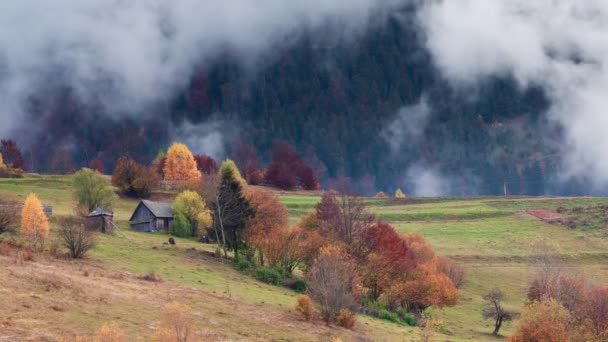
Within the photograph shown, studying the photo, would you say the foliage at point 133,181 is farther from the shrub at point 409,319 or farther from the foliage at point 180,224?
the shrub at point 409,319

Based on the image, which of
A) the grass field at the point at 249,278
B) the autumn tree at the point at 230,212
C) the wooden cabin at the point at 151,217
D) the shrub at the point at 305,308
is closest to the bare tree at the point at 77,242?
the grass field at the point at 249,278

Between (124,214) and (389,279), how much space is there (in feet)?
132

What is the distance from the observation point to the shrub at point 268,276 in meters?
57.8

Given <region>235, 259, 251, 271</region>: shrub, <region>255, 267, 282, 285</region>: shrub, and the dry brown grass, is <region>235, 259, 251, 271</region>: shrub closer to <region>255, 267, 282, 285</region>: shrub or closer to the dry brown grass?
<region>255, 267, 282, 285</region>: shrub

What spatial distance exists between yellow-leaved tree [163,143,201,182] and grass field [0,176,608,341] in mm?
23068

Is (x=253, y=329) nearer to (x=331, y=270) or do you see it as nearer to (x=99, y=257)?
(x=331, y=270)

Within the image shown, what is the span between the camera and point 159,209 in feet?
258

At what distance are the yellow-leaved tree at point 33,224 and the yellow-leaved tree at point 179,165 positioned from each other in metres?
71.5

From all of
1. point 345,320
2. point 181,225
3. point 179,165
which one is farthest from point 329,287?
point 179,165

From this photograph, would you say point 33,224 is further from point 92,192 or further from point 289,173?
point 289,173

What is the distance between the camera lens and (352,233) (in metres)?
65.4

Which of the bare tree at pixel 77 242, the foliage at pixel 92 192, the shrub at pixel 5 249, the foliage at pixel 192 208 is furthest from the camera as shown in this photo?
the foliage at pixel 192 208

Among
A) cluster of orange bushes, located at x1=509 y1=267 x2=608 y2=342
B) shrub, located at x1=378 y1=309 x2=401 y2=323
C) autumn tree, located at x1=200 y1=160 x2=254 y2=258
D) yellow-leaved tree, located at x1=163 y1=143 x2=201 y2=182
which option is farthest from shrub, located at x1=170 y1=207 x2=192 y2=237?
yellow-leaved tree, located at x1=163 y1=143 x2=201 y2=182

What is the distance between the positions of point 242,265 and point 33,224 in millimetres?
17682
